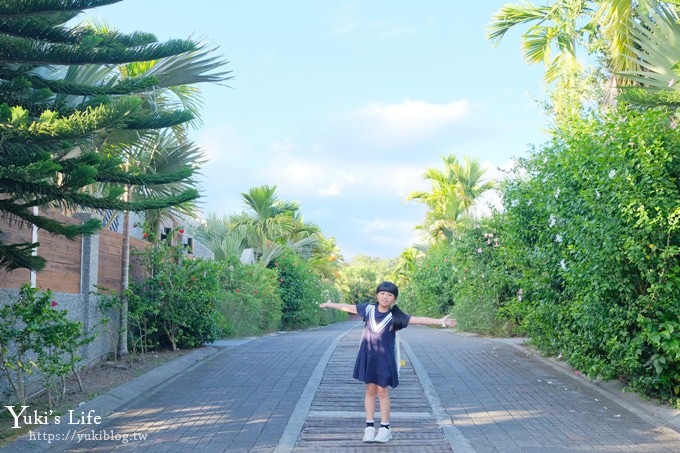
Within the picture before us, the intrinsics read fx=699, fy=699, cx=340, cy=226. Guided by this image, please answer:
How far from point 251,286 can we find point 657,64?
48.7 ft

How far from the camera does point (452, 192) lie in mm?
36906

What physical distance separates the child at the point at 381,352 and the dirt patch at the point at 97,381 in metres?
3.45

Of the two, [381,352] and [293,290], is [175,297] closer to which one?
[381,352]

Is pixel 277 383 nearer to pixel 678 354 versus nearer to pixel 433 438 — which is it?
pixel 433 438

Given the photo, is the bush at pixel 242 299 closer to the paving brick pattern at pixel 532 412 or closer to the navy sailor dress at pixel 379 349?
the paving brick pattern at pixel 532 412

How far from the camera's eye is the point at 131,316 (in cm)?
1239

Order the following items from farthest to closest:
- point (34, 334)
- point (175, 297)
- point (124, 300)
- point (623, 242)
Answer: point (175, 297) → point (124, 300) → point (623, 242) → point (34, 334)

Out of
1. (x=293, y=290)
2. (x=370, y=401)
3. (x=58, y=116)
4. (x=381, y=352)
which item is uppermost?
(x=58, y=116)

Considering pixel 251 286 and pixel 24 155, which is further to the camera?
pixel 251 286

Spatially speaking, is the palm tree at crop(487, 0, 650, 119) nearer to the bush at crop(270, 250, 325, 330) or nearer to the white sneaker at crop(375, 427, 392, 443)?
the white sneaker at crop(375, 427, 392, 443)

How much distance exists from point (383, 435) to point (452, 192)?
30.9 metres

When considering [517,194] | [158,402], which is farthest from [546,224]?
[158,402]

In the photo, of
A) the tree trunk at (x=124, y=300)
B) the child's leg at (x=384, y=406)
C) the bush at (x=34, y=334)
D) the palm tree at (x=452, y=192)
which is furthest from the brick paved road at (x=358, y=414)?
the palm tree at (x=452, y=192)

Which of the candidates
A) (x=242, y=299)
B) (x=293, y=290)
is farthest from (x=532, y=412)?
(x=293, y=290)
